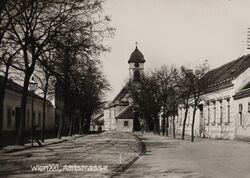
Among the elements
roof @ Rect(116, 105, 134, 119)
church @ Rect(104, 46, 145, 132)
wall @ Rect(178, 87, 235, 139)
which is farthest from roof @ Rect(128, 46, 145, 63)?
wall @ Rect(178, 87, 235, 139)

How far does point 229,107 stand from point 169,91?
41.2 ft

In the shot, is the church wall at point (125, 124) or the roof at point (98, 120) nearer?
the church wall at point (125, 124)

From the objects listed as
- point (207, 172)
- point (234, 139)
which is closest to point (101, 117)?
point (234, 139)

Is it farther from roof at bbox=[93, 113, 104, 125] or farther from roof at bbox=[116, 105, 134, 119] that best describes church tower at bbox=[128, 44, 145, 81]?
roof at bbox=[93, 113, 104, 125]

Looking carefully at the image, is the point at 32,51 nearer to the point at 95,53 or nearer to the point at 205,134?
the point at 95,53

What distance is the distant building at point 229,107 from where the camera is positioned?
3466cm

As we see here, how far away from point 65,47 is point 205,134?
85.3ft

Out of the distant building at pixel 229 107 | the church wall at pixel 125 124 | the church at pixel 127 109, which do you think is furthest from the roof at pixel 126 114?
the distant building at pixel 229 107

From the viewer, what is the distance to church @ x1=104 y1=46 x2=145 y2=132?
10519cm

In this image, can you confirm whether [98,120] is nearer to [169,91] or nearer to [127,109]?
[127,109]

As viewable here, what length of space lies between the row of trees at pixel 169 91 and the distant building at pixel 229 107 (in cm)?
161

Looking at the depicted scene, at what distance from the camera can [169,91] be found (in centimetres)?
5047

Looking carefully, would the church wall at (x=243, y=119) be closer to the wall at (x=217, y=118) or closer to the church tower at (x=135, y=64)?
the wall at (x=217, y=118)

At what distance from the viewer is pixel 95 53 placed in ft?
75.6
